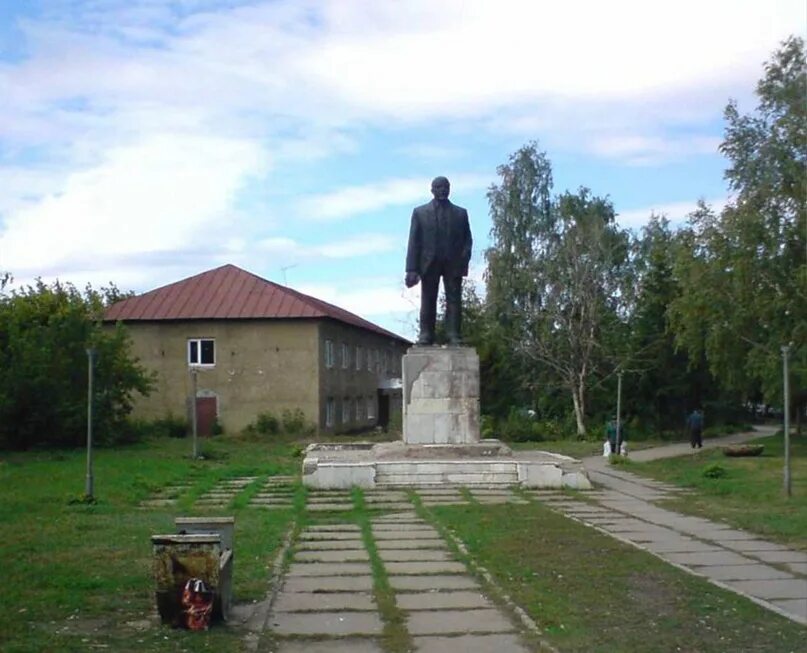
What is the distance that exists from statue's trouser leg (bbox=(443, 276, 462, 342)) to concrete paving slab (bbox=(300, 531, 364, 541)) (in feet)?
29.5

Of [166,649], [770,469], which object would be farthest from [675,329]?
[166,649]

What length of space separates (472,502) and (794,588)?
24.5 ft

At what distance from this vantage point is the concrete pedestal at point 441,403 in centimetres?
2086

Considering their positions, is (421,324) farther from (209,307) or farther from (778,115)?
(209,307)

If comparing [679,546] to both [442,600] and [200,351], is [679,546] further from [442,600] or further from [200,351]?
[200,351]

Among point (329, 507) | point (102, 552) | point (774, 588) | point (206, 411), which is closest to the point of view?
point (774, 588)

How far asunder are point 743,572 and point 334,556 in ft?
13.1

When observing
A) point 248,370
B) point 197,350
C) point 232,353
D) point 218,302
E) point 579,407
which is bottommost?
point 579,407

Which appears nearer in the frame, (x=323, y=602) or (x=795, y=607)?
(x=795, y=607)

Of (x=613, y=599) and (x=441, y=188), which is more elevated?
(x=441, y=188)

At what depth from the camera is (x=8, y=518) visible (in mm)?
14172

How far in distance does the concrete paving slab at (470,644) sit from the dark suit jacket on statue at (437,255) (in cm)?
1417

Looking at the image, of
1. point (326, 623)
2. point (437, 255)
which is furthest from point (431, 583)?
point (437, 255)

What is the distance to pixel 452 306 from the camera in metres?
21.9
